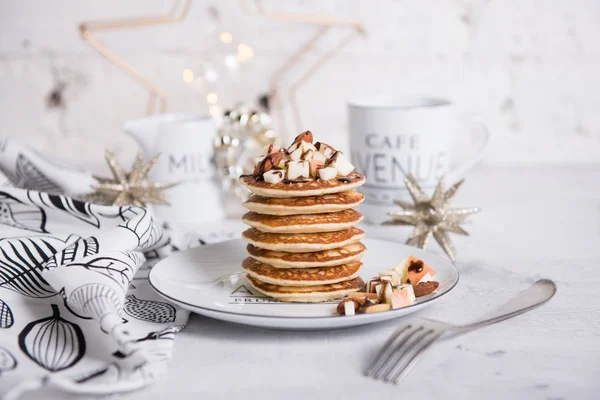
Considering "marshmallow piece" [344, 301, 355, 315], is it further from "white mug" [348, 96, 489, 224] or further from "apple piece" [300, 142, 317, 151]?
"white mug" [348, 96, 489, 224]

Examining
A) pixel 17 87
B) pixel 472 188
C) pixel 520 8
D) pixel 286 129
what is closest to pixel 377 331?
pixel 472 188

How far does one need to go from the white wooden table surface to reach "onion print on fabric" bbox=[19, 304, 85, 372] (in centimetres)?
11

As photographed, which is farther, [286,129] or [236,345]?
[286,129]

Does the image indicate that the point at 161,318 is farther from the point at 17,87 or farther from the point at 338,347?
the point at 17,87

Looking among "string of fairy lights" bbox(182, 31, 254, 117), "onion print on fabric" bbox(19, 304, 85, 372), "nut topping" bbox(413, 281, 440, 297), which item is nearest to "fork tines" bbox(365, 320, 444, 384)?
"nut topping" bbox(413, 281, 440, 297)

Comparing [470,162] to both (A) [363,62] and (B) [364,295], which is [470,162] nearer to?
(B) [364,295]

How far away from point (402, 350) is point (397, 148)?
0.64 m

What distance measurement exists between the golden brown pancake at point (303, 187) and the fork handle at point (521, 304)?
24 cm

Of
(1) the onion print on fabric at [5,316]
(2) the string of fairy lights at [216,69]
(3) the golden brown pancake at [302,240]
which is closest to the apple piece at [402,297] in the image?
(3) the golden brown pancake at [302,240]

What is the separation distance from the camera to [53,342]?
80 cm

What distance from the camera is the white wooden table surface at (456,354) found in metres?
0.69

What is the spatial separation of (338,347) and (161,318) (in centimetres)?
24

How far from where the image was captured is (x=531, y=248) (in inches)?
48.7

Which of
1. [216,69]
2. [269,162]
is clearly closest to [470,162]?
[269,162]
